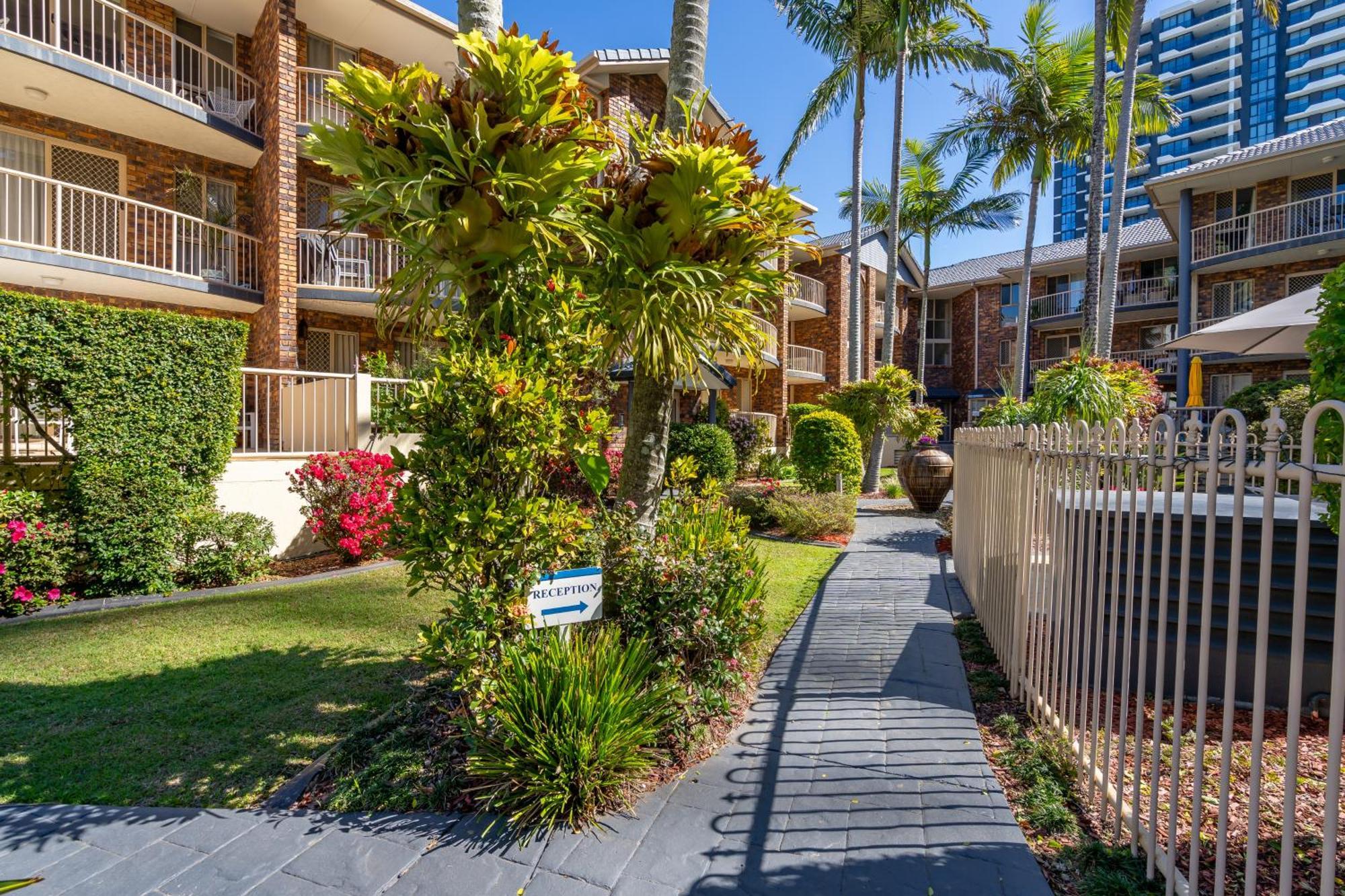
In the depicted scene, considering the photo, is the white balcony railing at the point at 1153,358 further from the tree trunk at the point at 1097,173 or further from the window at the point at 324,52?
the window at the point at 324,52

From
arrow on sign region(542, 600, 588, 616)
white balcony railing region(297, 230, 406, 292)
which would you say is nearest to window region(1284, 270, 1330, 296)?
white balcony railing region(297, 230, 406, 292)

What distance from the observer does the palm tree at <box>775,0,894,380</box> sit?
1711 cm

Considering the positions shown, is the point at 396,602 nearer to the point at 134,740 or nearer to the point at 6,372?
the point at 134,740

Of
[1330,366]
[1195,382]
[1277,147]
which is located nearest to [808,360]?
[1195,382]

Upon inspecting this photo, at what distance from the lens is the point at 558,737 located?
2.96 m

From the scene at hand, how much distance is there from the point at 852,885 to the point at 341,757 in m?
2.48

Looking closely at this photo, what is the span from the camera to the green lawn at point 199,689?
3348 mm

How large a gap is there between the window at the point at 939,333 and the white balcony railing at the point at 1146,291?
905 cm

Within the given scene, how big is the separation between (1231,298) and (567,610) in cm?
2731

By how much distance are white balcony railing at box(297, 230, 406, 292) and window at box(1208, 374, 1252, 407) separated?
2587cm

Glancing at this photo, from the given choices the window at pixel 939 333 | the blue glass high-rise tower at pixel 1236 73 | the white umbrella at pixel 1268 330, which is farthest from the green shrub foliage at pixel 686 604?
the blue glass high-rise tower at pixel 1236 73

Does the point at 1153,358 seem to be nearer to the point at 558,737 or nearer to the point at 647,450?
the point at 647,450

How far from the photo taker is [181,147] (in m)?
12.8

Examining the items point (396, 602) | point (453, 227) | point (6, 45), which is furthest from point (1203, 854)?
point (6, 45)
